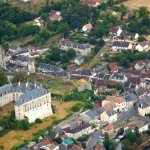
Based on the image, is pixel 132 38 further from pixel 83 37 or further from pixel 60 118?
pixel 60 118

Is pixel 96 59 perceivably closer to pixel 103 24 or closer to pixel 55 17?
pixel 103 24

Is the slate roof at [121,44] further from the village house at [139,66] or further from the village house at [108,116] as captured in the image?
the village house at [108,116]

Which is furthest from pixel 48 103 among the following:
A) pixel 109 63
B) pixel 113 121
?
pixel 109 63

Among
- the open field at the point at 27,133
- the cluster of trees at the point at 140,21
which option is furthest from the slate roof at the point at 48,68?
the cluster of trees at the point at 140,21

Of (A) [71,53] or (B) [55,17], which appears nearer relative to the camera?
(A) [71,53]

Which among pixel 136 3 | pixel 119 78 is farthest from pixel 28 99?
pixel 136 3

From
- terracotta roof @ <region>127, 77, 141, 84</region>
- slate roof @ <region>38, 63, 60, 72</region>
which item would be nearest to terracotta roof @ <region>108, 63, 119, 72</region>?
terracotta roof @ <region>127, 77, 141, 84</region>

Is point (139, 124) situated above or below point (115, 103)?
below

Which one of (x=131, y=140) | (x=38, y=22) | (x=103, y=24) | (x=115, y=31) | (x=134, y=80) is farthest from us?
(x=38, y=22)
